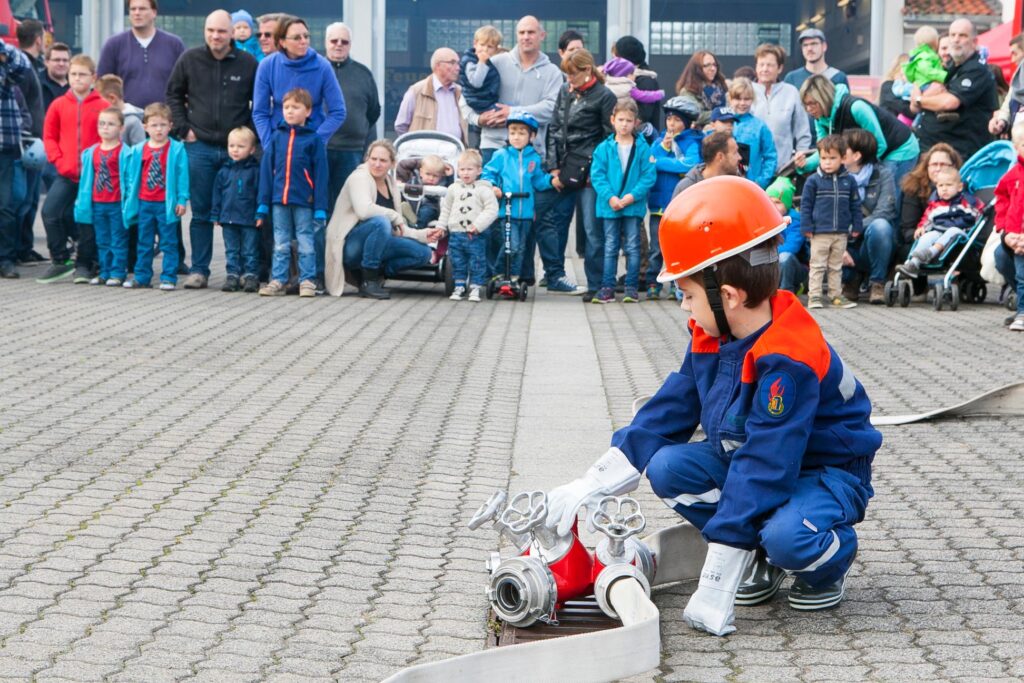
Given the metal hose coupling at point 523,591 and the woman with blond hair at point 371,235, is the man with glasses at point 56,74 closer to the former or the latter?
the woman with blond hair at point 371,235

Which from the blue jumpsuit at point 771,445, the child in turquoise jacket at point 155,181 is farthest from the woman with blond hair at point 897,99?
the blue jumpsuit at point 771,445

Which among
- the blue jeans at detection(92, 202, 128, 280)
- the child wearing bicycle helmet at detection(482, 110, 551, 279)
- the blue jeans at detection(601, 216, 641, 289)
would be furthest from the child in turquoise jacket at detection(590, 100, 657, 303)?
the blue jeans at detection(92, 202, 128, 280)

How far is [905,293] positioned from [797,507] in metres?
9.54

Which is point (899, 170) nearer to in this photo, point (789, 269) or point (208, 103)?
point (789, 269)

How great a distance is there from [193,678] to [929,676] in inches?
66.2

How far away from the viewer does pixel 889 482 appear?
5805 millimetres

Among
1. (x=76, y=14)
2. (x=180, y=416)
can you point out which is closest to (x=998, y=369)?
(x=180, y=416)

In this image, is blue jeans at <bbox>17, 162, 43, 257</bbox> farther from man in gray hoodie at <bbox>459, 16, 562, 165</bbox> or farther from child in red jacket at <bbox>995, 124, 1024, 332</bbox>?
child in red jacket at <bbox>995, 124, 1024, 332</bbox>

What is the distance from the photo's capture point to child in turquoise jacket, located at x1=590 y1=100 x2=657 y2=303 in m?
12.9

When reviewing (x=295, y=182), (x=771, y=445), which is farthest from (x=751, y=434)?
(x=295, y=182)

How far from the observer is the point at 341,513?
17.1 ft

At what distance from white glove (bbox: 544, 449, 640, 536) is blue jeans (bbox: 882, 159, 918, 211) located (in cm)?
972

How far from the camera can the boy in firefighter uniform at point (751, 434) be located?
3.85m

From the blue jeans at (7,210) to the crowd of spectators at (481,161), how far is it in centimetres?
2
